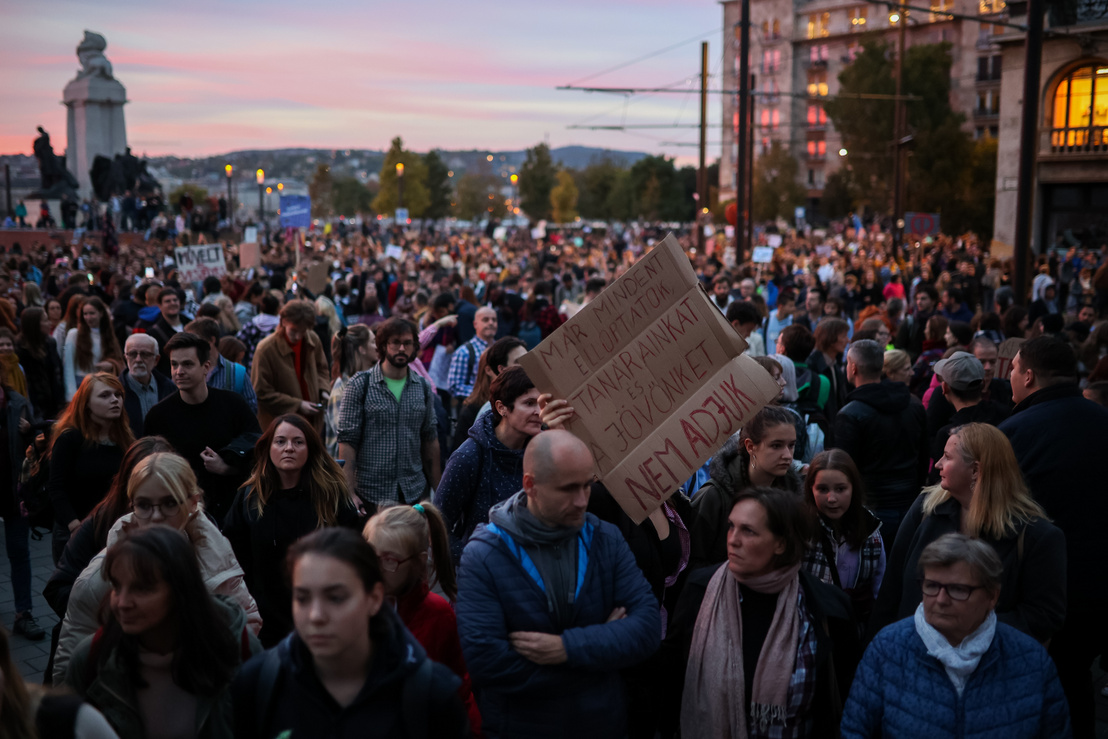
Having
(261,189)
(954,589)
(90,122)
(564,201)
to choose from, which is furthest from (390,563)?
(564,201)

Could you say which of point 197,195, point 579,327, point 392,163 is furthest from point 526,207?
point 579,327

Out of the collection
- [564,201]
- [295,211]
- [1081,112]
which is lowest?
[295,211]

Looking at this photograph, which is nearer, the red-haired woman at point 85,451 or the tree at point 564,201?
the red-haired woman at point 85,451

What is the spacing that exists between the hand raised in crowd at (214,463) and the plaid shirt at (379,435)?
0.82m

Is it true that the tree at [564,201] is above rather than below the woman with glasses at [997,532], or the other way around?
above

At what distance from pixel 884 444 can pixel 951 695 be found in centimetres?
264

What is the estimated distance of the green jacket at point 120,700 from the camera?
2902 mm

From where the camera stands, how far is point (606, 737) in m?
3.21

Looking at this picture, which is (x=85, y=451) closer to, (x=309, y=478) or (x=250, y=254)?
(x=309, y=478)

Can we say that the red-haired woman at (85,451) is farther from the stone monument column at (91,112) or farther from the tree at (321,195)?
the tree at (321,195)

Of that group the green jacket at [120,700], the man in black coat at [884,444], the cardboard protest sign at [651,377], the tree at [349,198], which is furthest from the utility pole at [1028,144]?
the tree at [349,198]

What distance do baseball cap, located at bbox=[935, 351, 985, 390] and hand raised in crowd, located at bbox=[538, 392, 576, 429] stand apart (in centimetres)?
295

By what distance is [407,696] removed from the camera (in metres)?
2.61

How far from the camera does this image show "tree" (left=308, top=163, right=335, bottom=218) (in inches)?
4756
